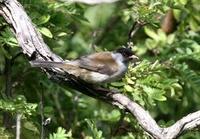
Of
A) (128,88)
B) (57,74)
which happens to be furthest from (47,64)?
(128,88)

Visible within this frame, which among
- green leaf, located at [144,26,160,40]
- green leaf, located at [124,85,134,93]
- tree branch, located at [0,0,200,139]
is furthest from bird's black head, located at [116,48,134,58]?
green leaf, located at [144,26,160,40]

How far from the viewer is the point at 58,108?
515 cm

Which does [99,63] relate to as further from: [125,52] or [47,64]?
[47,64]

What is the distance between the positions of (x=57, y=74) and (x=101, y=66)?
757 millimetres

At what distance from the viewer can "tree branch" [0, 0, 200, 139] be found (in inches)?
124

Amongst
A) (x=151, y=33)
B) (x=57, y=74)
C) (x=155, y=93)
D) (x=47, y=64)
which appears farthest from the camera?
(x=151, y=33)

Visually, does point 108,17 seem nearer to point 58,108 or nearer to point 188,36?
point 188,36

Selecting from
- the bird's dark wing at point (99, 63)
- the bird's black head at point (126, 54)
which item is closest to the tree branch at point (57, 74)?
the bird's dark wing at point (99, 63)

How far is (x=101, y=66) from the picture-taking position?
4457mm

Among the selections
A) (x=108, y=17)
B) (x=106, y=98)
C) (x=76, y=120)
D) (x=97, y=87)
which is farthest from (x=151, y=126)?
(x=108, y=17)

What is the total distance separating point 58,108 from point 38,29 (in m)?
1.31

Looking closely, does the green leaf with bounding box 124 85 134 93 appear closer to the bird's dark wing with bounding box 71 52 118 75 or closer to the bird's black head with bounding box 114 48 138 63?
the bird's dark wing with bounding box 71 52 118 75

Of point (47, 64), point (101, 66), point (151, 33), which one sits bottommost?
point (151, 33)

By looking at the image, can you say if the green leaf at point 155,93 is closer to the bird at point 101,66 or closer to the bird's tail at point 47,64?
the bird at point 101,66
